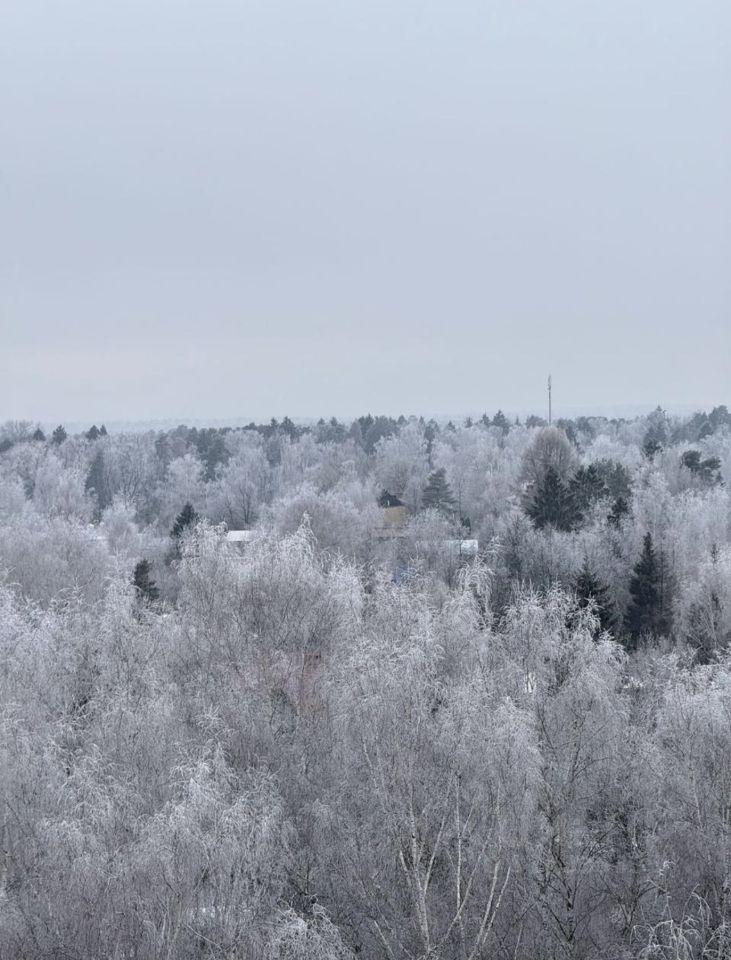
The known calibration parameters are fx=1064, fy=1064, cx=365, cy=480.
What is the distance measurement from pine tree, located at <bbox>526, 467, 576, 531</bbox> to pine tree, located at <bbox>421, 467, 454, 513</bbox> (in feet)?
45.1

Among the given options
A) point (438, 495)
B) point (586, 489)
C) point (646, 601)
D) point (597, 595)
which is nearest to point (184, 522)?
point (438, 495)

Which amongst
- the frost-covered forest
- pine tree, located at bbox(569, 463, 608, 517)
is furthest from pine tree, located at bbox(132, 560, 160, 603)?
pine tree, located at bbox(569, 463, 608, 517)

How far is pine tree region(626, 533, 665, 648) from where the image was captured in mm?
24672

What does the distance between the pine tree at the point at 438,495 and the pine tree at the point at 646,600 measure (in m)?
22.1

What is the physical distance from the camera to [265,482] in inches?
2451

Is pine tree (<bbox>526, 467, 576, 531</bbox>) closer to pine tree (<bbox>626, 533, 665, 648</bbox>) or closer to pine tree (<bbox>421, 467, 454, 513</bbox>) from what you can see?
pine tree (<bbox>626, 533, 665, 648</bbox>)

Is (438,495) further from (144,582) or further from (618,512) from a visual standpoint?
(144,582)

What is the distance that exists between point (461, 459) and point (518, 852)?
49811 mm

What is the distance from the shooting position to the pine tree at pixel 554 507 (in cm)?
3388

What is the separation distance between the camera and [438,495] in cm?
4906

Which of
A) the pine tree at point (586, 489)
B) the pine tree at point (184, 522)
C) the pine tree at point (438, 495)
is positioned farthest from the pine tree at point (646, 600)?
the pine tree at point (438, 495)

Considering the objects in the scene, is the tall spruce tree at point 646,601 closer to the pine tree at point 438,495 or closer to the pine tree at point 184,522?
the pine tree at point 184,522

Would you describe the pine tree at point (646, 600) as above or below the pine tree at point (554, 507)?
below

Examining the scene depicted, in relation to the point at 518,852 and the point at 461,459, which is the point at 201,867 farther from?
the point at 461,459
